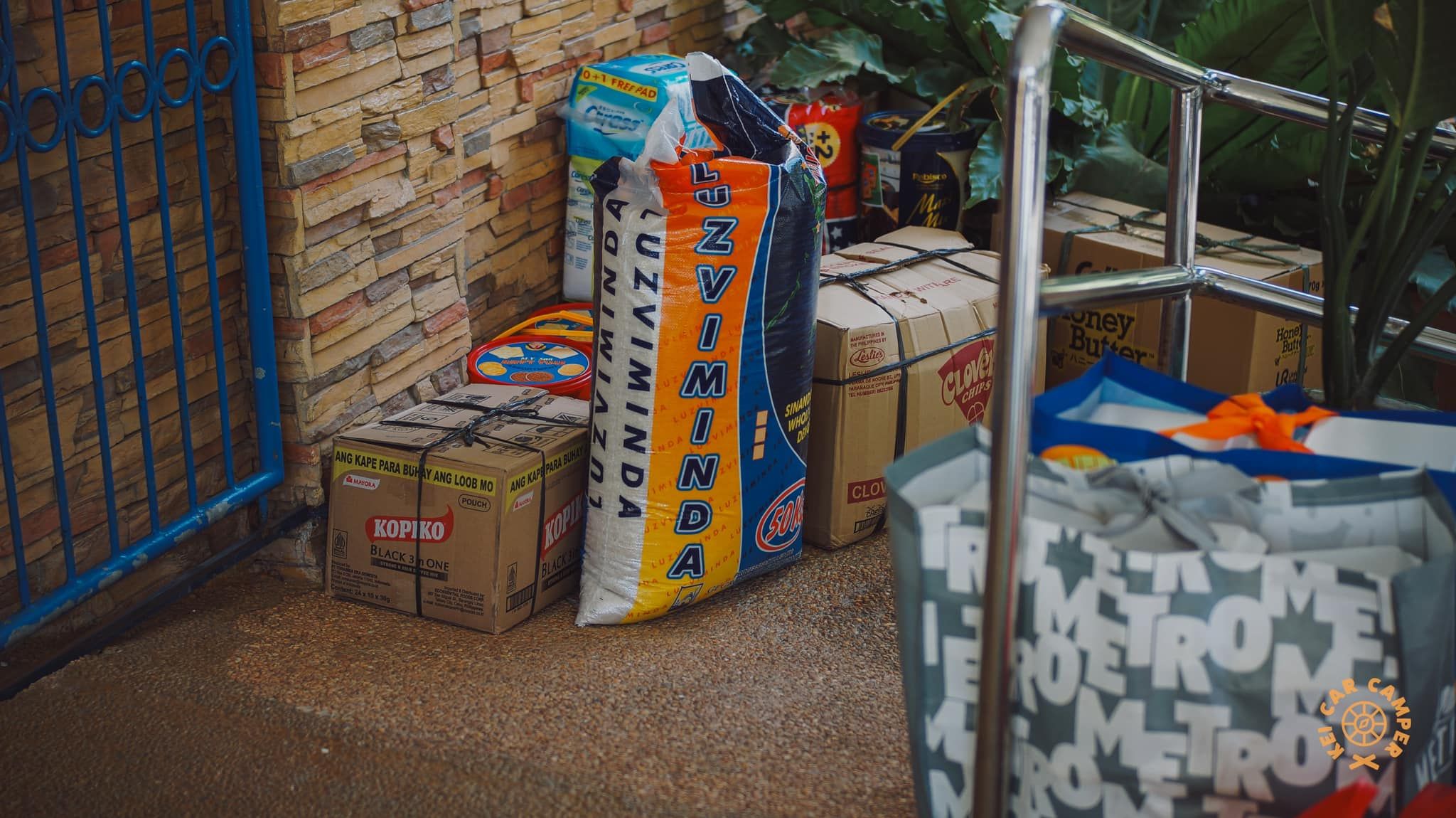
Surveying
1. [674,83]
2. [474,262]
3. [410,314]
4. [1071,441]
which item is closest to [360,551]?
[410,314]

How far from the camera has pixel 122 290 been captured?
191 centimetres

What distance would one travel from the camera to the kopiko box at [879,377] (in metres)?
2.27

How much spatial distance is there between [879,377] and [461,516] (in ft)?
2.51

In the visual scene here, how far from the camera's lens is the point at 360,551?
2.11 meters

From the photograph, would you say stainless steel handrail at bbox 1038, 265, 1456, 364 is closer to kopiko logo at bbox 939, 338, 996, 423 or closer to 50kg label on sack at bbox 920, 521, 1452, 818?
50kg label on sack at bbox 920, 521, 1452, 818

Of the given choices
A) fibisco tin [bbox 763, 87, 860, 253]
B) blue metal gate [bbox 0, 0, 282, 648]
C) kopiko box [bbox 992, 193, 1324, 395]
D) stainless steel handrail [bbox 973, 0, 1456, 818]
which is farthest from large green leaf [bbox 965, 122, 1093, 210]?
stainless steel handrail [bbox 973, 0, 1456, 818]

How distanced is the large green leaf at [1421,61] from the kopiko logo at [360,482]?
1521 millimetres

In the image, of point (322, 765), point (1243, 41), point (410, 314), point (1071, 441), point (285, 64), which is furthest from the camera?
point (1243, 41)

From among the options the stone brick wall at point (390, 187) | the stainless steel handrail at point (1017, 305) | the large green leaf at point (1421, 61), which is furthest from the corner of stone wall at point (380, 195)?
the large green leaf at point (1421, 61)

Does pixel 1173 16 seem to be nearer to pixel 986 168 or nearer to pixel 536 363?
pixel 986 168

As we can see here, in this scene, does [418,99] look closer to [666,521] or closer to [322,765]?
[666,521]

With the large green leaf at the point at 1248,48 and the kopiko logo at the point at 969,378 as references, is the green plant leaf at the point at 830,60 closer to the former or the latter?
the large green leaf at the point at 1248,48

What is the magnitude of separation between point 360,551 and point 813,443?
0.80 metres

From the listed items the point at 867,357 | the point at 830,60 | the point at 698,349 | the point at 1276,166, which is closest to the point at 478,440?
the point at 698,349
